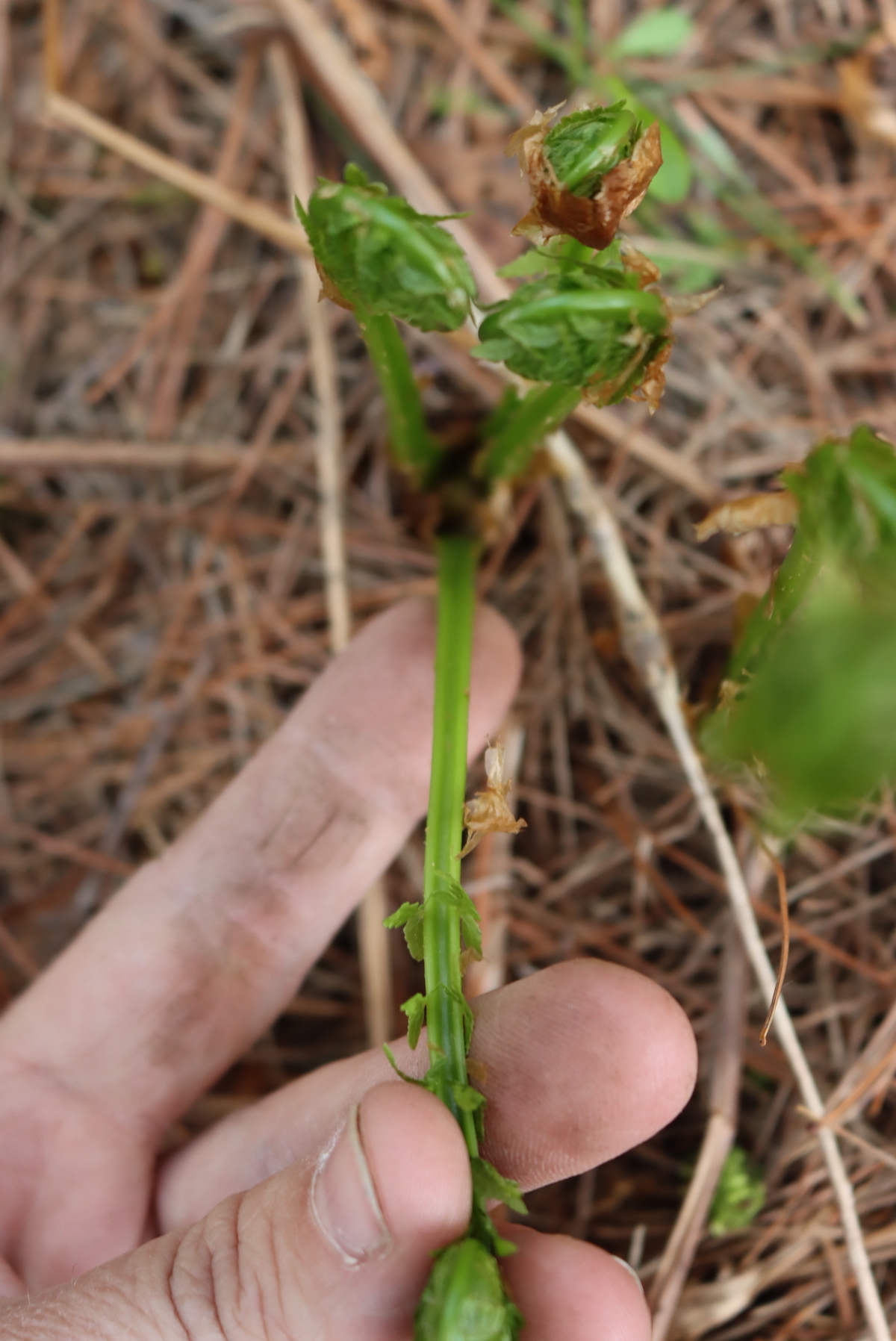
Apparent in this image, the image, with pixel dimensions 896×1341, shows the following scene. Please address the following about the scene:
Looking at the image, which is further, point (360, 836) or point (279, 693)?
point (279, 693)

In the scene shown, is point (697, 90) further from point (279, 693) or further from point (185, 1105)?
point (185, 1105)

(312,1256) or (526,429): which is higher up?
(526,429)

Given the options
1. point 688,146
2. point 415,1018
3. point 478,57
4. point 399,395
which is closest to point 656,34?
point 688,146

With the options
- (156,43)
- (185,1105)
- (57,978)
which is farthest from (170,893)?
(156,43)

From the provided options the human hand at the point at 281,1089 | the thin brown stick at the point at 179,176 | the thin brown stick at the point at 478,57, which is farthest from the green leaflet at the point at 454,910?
the thin brown stick at the point at 478,57

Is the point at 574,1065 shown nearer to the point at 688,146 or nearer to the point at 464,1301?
the point at 464,1301

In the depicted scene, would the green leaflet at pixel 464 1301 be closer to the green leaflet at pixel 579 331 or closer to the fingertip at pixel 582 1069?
the fingertip at pixel 582 1069
